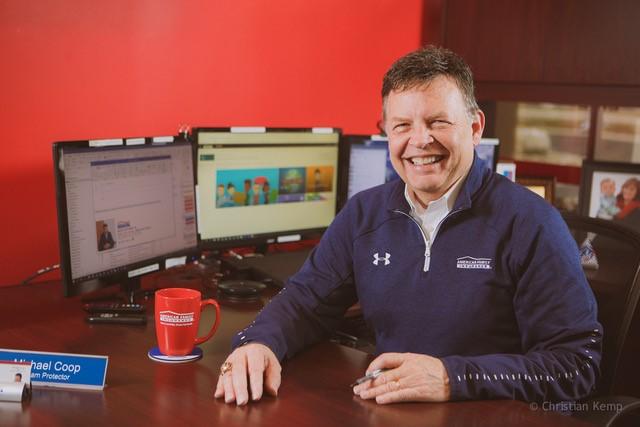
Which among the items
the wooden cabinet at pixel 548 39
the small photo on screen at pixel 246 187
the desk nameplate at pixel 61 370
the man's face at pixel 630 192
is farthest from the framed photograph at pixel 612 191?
the desk nameplate at pixel 61 370

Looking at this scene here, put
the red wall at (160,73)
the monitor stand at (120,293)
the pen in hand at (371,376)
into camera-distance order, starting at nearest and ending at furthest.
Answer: the pen in hand at (371,376) < the monitor stand at (120,293) < the red wall at (160,73)

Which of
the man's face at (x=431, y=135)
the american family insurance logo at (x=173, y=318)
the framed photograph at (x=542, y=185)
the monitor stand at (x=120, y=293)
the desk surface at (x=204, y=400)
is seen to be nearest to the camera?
the desk surface at (x=204, y=400)

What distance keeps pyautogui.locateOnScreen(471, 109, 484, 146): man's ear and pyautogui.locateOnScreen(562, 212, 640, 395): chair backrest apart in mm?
429

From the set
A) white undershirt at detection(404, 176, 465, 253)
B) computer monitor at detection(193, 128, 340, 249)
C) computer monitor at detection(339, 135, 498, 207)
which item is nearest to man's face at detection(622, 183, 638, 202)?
computer monitor at detection(339, 135, 498, 207)

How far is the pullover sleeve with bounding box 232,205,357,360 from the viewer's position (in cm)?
155

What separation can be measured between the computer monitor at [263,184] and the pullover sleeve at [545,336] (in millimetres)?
1072

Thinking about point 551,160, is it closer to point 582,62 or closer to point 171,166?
point 582,62

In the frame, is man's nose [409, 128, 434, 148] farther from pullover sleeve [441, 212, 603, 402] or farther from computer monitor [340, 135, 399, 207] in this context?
computer monitor [340, 135, 399, 207]

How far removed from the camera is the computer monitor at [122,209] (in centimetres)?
174

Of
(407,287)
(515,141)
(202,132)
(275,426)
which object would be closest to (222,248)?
(202,132)

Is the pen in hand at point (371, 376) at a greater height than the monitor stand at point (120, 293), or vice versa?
the pen in hand at point (371, 376)

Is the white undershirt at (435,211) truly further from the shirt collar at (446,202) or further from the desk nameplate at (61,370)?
the desk nameplate at (61,370)

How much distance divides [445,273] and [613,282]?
1.53 ft

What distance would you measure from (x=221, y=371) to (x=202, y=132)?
104cm
